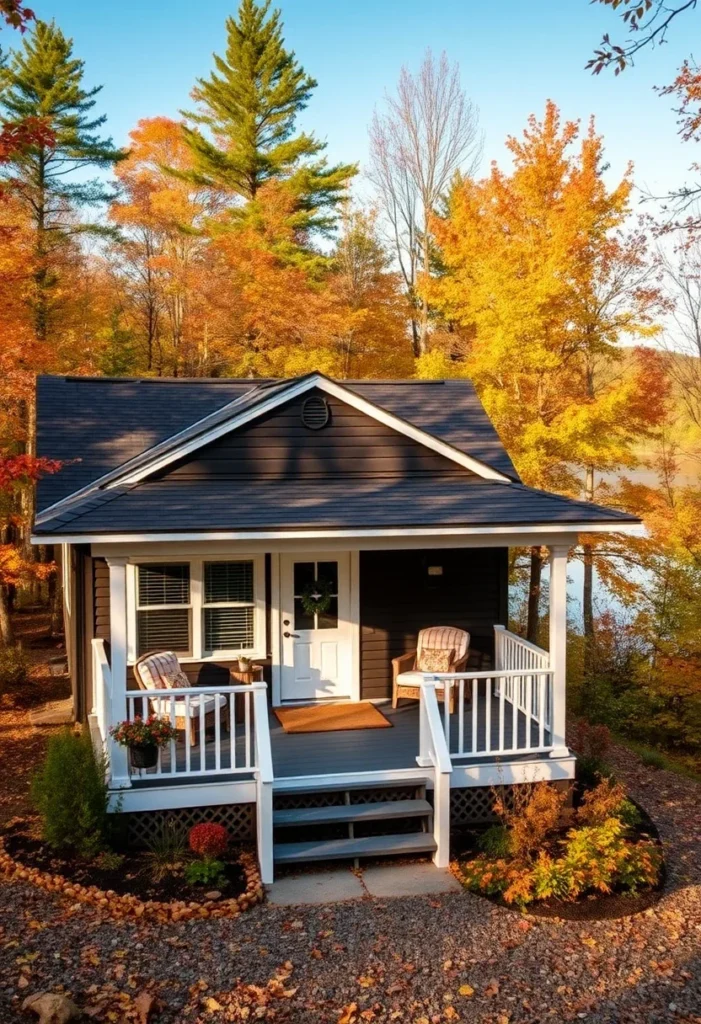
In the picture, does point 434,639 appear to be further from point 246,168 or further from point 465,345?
point 246,168

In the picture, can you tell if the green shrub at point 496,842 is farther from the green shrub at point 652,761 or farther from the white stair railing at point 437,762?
the green shrub at point 652,761

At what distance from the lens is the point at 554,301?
55.8 feet

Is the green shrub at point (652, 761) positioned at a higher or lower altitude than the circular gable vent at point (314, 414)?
lower

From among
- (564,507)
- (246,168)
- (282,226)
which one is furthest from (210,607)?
(246,168)

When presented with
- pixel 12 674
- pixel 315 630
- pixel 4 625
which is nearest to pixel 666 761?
pixel 315 630

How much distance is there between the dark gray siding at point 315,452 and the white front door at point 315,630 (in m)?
1.15

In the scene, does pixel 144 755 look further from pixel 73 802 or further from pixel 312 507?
pixel 312 507

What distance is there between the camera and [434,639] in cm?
1088

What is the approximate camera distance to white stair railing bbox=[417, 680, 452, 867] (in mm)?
7852

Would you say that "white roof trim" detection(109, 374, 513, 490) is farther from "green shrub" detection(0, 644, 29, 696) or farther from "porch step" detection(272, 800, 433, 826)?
"green shrub" detection(0, 644, 29, 696)

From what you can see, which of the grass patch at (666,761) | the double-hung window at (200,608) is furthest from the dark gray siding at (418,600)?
the grass patch at (666,761)

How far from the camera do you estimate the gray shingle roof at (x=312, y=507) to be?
853cm

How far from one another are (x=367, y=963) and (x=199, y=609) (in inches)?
207

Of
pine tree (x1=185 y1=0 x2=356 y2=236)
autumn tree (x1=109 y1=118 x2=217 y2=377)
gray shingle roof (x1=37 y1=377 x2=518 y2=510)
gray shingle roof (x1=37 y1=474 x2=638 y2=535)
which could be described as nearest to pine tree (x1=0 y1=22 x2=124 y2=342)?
autumn tree (x1=109 y1=118 x2=217 y2=377)
